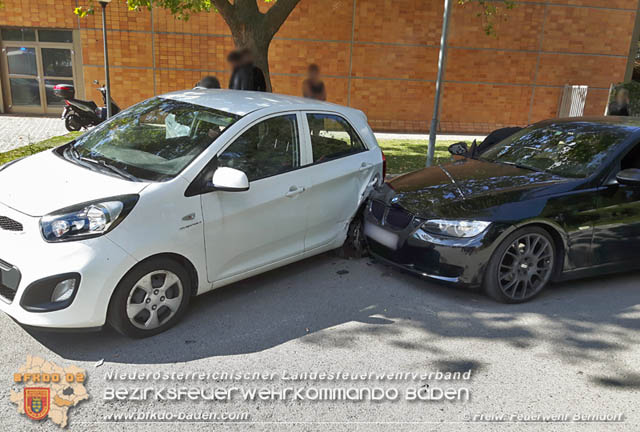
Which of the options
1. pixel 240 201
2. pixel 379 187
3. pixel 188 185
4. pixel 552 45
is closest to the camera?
pixel 188 185

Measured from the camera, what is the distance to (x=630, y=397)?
3406 millimetres

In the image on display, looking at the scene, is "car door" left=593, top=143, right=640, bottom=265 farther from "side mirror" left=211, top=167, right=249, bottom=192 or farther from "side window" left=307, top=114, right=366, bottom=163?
"side mirror" left=211, top=167, right=249, bottom=192

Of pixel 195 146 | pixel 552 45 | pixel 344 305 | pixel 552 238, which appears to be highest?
pixel 552 45

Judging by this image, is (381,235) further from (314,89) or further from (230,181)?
(314,89)

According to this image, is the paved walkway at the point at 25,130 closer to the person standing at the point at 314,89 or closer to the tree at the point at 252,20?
the tree at the point at 252,20

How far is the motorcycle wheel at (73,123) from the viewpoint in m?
12.9

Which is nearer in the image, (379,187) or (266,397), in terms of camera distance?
(266,397)

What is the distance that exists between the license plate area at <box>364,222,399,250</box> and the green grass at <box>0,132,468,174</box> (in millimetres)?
4193

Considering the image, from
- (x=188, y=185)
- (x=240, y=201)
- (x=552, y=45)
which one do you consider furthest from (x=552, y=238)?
(x=552, y=45)

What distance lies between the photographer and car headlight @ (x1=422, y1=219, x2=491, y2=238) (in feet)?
14.5

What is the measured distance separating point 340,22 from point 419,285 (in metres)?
12.6

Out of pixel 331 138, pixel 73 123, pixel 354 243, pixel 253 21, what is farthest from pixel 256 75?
pixel 73 123

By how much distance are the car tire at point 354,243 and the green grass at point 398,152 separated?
3.77m

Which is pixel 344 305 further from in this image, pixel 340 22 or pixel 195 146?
pixel 340 22
